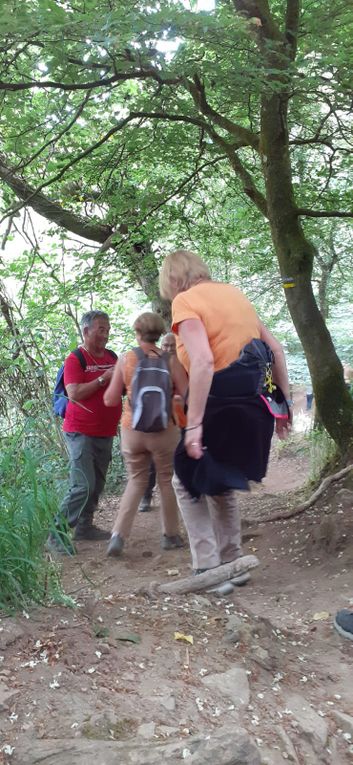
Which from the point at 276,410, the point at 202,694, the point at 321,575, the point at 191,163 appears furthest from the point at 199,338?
→ the point at 191,163

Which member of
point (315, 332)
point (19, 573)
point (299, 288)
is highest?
point (299, 288)

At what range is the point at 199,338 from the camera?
136 inches

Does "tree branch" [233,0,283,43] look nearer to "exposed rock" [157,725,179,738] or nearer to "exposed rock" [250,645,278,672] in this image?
"exposed rock" [250,645,278,672]

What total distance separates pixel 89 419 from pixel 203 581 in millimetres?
2237

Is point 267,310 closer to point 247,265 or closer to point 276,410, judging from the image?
point 247,265

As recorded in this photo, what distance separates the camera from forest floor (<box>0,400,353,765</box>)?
202 cm

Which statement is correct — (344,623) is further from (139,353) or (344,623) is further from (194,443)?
(139,353)

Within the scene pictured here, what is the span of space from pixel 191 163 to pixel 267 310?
675cm

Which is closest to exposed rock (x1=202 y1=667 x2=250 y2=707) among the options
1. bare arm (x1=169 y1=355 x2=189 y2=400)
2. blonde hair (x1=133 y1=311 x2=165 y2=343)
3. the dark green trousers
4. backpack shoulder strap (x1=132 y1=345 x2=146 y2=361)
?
bare arm (x1=169 y1=355 x2=189 y2=400)

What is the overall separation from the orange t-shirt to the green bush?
1.07 m

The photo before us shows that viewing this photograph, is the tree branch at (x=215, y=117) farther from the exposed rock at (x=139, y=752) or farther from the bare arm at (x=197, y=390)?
the exposed rock at (x=139, y=752)

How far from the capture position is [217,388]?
3568mm

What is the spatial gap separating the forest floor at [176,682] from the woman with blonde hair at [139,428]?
1.34m

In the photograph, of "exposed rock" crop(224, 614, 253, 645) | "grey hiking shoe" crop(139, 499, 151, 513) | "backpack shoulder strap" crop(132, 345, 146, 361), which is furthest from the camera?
"grey hiking shoe" crop(139, 499, 151, 513)
